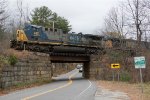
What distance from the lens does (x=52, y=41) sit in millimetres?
52906

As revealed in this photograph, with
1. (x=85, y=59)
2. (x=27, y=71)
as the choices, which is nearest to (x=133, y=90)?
(x=27, y=71)

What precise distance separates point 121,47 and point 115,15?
18269mm

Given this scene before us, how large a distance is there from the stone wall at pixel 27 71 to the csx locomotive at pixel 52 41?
2998 millimetres

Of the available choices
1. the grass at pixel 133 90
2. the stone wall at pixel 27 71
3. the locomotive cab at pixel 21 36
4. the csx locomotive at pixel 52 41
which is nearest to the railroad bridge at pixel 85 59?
the csx locomotive at pixel 52 41

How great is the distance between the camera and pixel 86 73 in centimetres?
6406

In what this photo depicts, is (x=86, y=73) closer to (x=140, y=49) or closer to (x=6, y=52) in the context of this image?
(x=140, y=49)

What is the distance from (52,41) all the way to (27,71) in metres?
12.8

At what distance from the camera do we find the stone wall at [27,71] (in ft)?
113

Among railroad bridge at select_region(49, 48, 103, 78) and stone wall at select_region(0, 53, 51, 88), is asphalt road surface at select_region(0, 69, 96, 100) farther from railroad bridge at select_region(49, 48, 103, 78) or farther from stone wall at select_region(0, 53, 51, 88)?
railroad bridge at select_region(49, 48, 103, 78)

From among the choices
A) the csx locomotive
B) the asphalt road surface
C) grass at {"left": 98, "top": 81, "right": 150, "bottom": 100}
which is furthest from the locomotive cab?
grass at {"left": 98, "top": 81, "right": 150, "bottom": 100}

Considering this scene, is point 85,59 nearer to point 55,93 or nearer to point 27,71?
point 27,71

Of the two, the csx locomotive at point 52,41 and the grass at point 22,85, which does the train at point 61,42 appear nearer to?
the csx locomotive at point 52,41

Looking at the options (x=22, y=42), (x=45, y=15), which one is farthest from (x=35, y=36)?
(x=45, y=15)

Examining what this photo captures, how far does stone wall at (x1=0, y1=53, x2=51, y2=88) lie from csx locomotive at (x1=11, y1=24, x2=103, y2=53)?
9.84 feet
